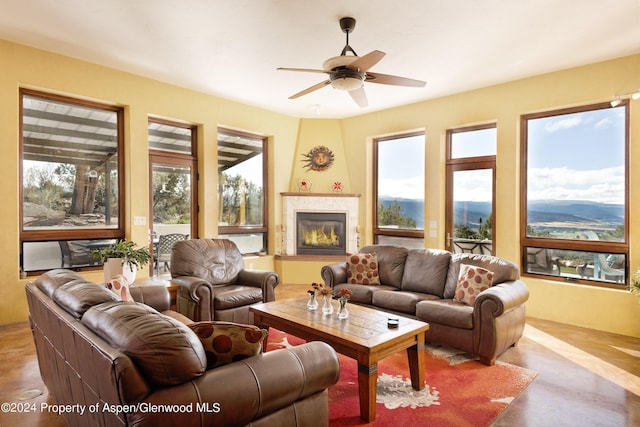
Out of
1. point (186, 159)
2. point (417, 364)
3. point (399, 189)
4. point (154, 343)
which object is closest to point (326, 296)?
point (417, 364)

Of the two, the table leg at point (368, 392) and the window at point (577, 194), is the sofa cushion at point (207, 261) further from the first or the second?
the window at point (577, 194)

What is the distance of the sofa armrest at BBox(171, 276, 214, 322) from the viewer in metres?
3.86

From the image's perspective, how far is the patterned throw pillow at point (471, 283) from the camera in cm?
370

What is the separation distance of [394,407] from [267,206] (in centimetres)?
485

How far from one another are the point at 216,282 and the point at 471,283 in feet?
9.21

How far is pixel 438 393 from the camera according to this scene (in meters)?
2.80

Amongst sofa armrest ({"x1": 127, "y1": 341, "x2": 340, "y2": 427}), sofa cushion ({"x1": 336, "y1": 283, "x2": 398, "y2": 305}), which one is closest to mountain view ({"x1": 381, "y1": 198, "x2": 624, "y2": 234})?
sofa cushion ({"x1": 336, "y1": 283, "x2": 398, "y2": 305})

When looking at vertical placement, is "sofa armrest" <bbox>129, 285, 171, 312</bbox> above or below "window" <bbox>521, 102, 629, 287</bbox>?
below

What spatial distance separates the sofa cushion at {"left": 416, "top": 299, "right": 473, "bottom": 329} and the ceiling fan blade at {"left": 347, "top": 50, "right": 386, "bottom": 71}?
2261 millimetres

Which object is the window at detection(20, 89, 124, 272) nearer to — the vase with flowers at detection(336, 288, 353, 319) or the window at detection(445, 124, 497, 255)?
the vase with flowers at detection(336, 288, 353, 319)

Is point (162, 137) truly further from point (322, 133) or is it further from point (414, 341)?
point (414, 341)

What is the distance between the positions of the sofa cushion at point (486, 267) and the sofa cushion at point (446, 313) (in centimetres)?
33

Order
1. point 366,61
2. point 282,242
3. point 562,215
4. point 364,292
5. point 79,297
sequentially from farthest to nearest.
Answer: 1. point 282,242
2. point 562,215
3. point 364,292
4. point 366,61
5. point 79,297

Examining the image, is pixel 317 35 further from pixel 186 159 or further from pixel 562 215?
pixel 562 215
